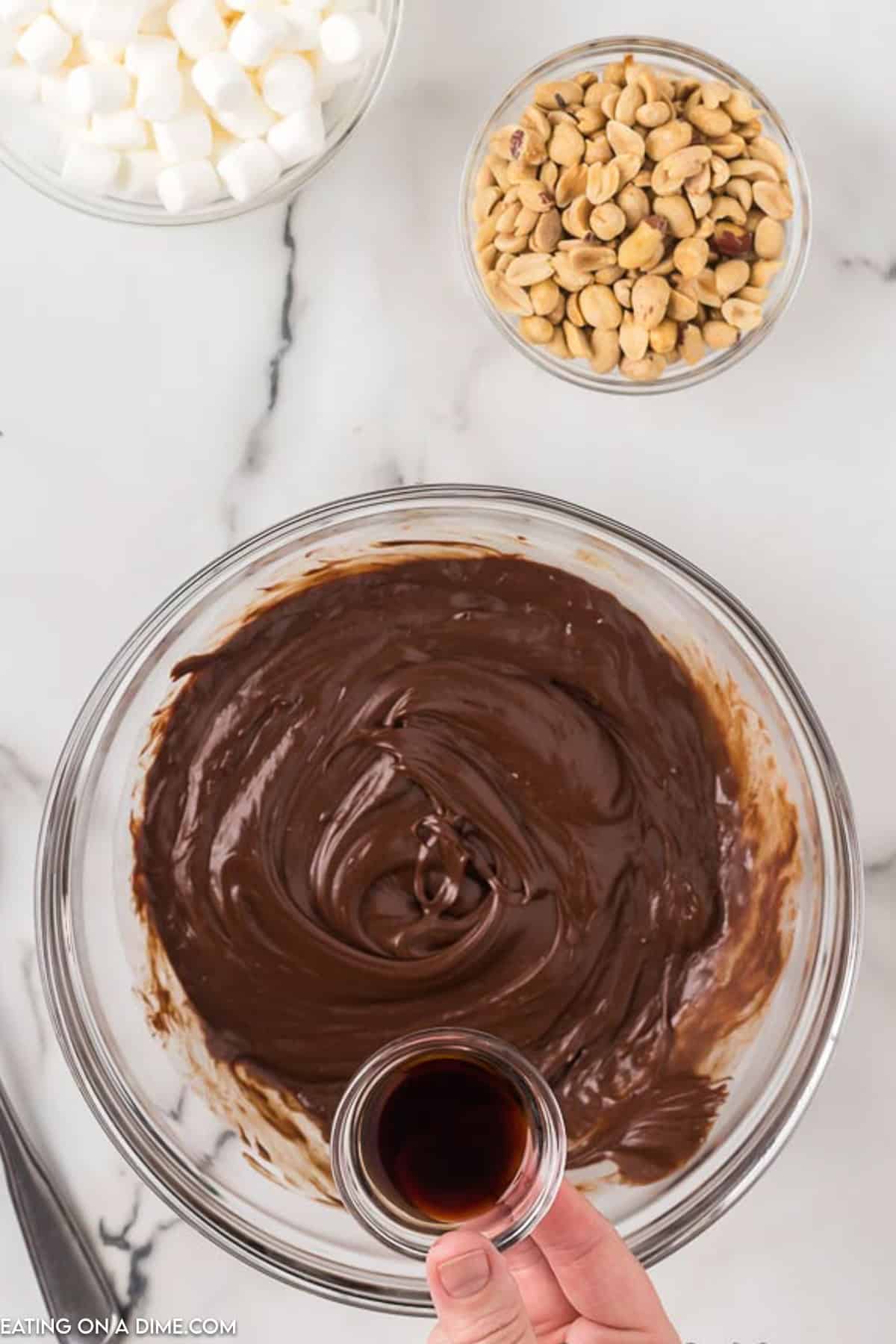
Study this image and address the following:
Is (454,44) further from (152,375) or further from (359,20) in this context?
(152,375)

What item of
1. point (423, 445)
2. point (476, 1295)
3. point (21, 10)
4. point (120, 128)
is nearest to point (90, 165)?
point (120, 128)

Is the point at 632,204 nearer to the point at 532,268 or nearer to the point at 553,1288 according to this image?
the point at 532,268

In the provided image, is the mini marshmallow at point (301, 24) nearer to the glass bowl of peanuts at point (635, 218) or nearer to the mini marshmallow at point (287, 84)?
the mini marshmallow at point (287, 84)

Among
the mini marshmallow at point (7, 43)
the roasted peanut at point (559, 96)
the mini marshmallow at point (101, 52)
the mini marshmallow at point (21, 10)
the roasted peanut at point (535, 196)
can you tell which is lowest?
the roasted peanut at point (535, 196)

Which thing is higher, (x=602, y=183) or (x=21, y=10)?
(x=21, y=10)

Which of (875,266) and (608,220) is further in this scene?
(875,266)

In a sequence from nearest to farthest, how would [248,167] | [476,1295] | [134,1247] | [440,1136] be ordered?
[476,1295] → [440,1136] → [248,167] → [134,1247]

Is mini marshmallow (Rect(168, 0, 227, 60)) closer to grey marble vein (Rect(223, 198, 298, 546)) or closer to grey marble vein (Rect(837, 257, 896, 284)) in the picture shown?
grey marble vein (Rect(223, 198, 298, 546))

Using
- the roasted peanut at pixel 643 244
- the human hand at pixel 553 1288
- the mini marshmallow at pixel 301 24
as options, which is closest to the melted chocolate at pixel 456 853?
the human hand at pixel 553 1288
